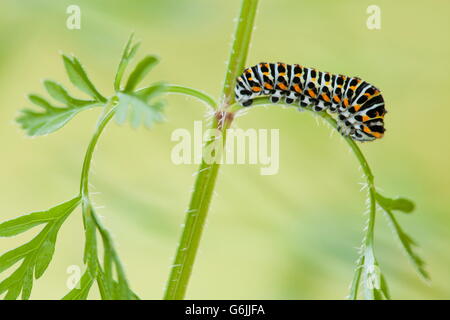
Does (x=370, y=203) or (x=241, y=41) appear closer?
(x=241, y=41)

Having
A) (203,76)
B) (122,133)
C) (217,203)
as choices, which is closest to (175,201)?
(217,203)

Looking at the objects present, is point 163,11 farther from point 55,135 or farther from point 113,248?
point 113,248

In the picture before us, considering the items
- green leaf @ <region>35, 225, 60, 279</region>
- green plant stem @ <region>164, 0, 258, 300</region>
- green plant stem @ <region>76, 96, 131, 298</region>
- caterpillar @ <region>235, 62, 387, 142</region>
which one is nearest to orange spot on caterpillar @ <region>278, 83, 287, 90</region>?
caterpillar @ <region>235, 62, 387, 142</region>

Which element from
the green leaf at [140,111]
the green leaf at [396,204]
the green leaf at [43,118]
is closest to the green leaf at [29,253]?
the green leaf at [43,118]

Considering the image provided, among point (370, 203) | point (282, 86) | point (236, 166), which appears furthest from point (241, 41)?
point (236, 166)

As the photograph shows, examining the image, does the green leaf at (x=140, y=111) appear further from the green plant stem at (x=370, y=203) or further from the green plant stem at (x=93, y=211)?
the green plant stem at (x=370, y=203)

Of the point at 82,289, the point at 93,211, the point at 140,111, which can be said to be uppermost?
the point at 140,111

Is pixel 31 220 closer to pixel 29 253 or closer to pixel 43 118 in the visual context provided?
pixel 29 253

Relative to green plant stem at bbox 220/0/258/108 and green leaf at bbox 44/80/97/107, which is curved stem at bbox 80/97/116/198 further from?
green plant stem at bbox 220/0/258/108
